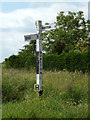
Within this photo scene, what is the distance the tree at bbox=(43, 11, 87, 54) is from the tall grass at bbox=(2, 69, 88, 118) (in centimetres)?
1815

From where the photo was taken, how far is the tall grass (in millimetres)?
5531

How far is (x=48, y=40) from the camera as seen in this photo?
30.3 m

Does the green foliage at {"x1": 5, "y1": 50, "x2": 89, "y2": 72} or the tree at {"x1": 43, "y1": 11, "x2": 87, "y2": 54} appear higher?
the tree at {"x1": 43, "y1": 11, "x2": 87, "y2": 54}

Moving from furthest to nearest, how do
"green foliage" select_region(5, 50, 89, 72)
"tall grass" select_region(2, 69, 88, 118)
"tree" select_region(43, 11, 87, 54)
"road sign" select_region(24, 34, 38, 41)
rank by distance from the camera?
"tree" select_region(43, 11, 87, 54) < "green foliage" select_region(5, 50, 89, 72) < "road sign" select_region(24, 34, 38, 41) < "tall grass" select_region(2, 69, 88, 118)

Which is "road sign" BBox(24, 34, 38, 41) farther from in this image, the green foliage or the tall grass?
the green foliage

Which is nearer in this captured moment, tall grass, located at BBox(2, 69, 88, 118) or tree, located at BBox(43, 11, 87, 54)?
tall grass, located at BBox(2, 69, 88, 118)

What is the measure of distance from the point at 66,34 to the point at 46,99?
73.7ft

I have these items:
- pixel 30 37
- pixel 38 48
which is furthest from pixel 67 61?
pixel 30 37

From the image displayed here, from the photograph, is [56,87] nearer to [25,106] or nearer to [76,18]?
[25,106]

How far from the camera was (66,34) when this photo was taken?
28.7 m

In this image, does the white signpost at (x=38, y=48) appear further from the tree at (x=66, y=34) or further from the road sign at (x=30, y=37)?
the tree at (x=66, y=34)

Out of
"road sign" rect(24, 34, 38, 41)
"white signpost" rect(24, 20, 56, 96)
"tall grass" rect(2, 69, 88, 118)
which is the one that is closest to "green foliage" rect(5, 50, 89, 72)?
"tall grass" rect(2, 69, 88, 118)

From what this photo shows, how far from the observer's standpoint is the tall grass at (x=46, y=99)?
5.53 meters

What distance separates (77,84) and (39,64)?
7.34ft
